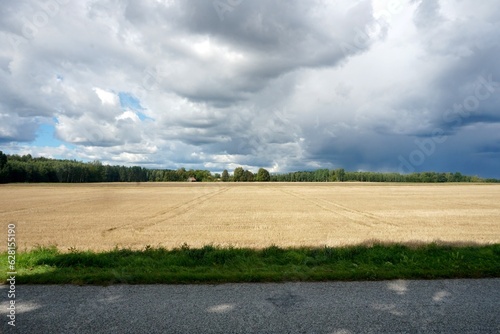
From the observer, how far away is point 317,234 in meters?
20.6

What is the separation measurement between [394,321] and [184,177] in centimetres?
19724

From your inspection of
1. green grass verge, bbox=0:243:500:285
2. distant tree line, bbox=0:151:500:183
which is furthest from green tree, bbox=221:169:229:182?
green grass verge, bbox=0:243:500:285

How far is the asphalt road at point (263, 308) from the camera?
16.8 ft

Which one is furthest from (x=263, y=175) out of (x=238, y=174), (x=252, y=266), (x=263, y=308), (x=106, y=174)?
(x=263, y=308)

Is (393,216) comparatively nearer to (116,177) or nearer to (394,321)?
(394,321)

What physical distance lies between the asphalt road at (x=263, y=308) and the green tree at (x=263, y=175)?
17533 centimetres

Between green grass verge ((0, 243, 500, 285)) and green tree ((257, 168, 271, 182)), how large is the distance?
172 metres

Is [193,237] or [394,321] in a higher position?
[394,321]

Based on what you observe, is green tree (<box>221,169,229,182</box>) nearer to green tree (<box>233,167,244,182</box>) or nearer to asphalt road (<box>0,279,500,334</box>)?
green tree (<box>233,167,244,182</box>)

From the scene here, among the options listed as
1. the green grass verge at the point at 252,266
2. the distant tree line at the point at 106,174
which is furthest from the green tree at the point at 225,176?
the green grass verge at the point at 252,266

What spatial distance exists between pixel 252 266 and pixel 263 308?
282 cm

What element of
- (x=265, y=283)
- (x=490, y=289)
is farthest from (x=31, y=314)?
(x=490, y=289)

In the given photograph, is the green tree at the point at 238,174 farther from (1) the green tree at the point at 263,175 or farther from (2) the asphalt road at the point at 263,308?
(2) the asphalt road at the point at 263,308

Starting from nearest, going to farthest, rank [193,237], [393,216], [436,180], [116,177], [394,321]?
1. [394,321]
2. [193,237]
3. [393,216]
4. [436,180]
5. [116,177]
